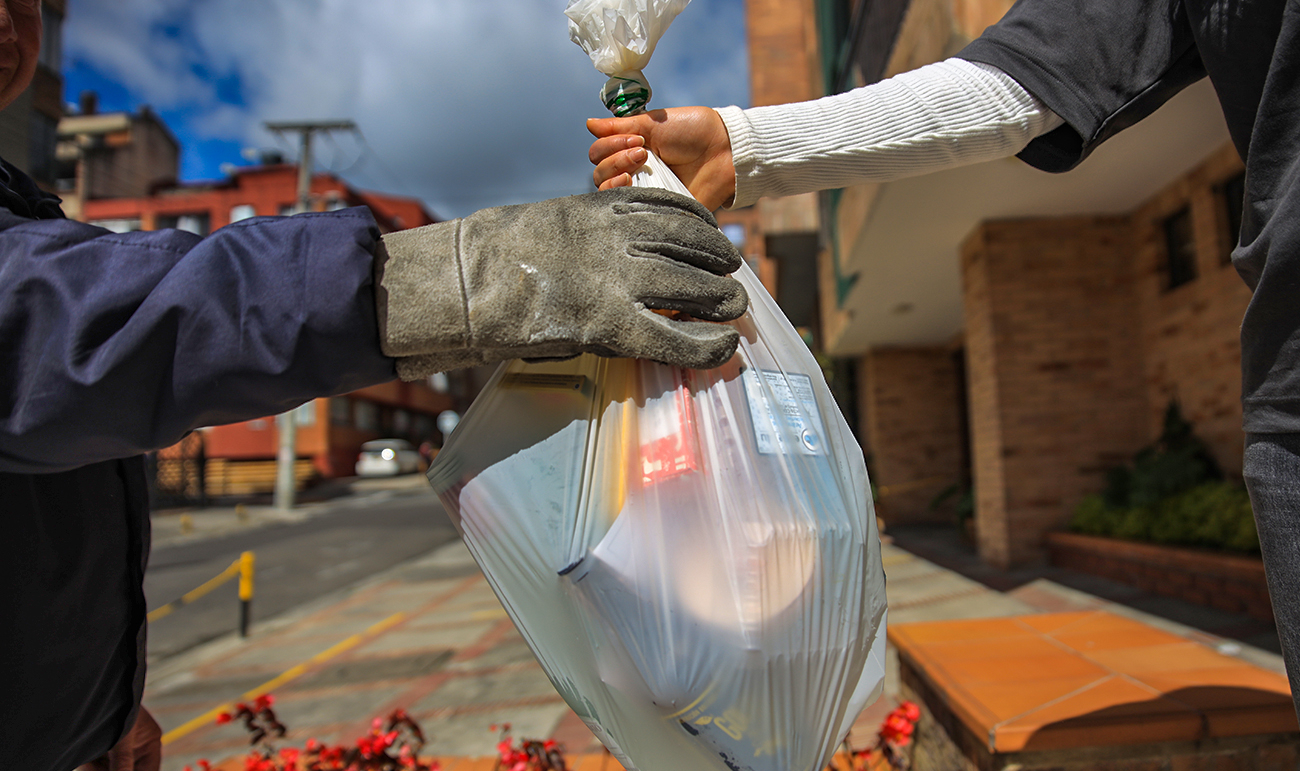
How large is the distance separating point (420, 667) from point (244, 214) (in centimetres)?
2952

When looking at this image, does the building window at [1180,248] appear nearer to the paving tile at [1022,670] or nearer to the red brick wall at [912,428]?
the paving tile at [1022,670]

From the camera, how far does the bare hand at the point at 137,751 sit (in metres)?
1.18

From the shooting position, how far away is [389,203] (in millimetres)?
36938

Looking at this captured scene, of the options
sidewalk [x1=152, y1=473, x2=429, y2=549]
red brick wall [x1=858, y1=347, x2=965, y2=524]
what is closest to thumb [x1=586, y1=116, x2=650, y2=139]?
red brick wall [x1=858, y1=347, x2=965, y2=524]

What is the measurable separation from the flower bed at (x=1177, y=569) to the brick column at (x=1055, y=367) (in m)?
0.44

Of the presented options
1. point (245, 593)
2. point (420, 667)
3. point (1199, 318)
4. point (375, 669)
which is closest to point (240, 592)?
point (245, 593)

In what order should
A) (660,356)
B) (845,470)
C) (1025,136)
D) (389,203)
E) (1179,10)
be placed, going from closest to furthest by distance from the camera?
(660,356) < (845,470) < (1179,10) < (1025,136) < (389,203)

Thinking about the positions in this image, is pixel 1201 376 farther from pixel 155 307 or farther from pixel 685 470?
pixel 155 307

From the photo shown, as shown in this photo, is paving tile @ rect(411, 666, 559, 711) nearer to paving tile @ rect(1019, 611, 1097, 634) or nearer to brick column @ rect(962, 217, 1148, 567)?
paving tile @ rect(1019, 611, 1097, 634)

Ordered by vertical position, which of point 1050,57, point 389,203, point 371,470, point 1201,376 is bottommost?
point 371,470

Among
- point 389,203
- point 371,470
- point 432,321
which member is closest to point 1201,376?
point 432,321

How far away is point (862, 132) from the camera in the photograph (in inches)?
49.3

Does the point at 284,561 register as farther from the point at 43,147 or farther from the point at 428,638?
the point at 43,147

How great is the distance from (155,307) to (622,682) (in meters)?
0.65
